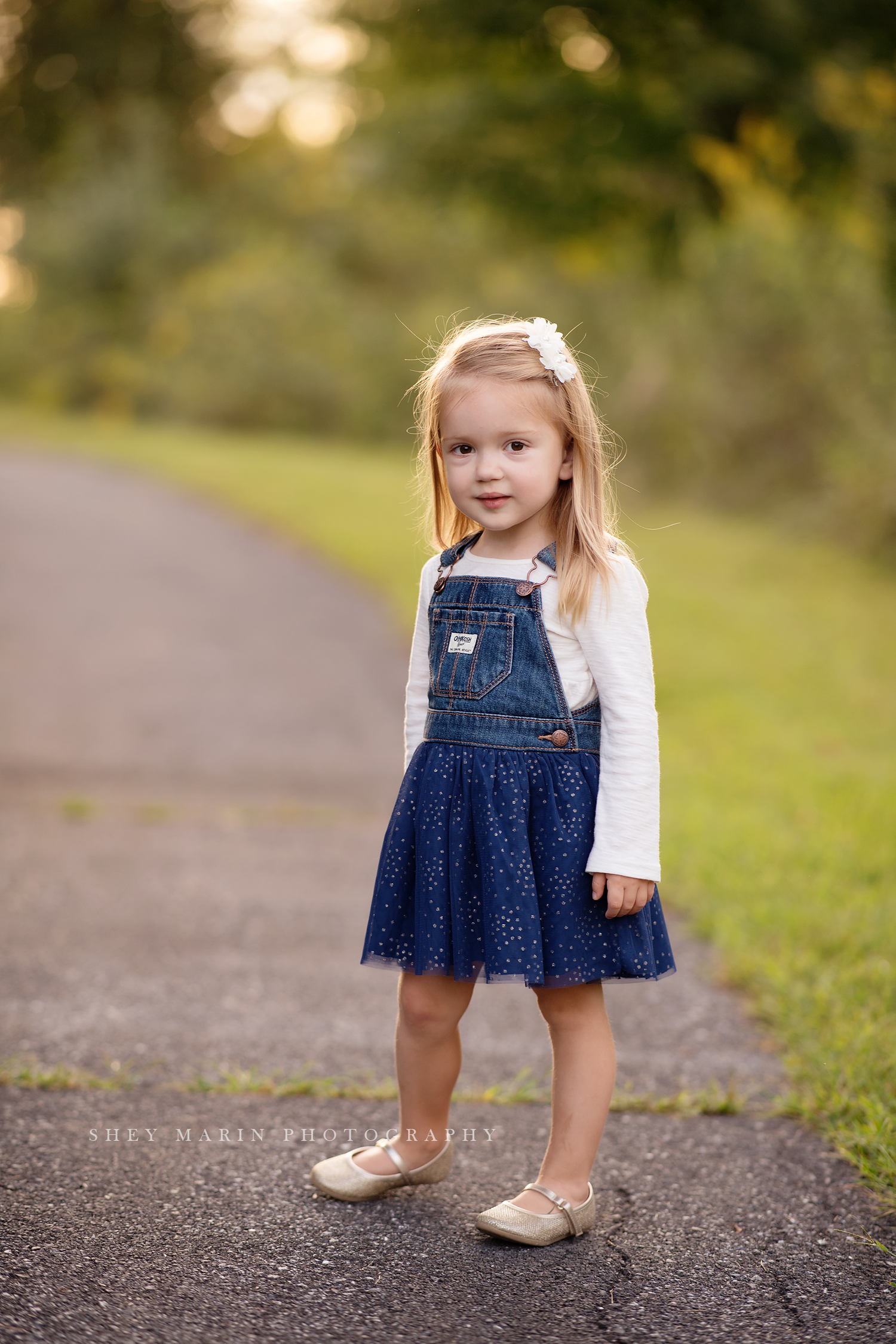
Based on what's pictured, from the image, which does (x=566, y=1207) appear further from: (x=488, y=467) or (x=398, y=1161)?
(x=488, y=467)

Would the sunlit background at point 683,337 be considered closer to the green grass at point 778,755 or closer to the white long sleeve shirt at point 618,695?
the green grass at point 778,755

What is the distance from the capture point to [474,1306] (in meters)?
2.00

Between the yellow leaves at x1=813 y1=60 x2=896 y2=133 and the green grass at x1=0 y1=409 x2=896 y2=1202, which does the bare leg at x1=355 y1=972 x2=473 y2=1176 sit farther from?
the yellow leaves at x1=813 y1=60 x2=896 y2=133

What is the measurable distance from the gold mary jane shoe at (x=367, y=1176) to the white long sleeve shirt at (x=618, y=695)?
71 centimetres

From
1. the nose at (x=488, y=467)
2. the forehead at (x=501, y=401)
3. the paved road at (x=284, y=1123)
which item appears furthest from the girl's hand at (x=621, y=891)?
the forehead at (x=501, y=401)

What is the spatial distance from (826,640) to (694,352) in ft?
24.4

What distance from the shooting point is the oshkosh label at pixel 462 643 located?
2287mm

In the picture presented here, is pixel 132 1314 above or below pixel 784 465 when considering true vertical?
below

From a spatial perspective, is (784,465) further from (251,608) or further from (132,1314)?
(132,1314)

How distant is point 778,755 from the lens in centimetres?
639

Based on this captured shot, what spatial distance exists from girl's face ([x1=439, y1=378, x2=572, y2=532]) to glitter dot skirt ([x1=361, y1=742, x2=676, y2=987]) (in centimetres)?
45

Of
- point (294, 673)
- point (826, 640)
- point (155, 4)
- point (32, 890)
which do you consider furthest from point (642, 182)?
point (155, 4)

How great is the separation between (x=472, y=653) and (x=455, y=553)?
24cm

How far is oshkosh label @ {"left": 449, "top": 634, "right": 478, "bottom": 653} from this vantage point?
229 centimetres
